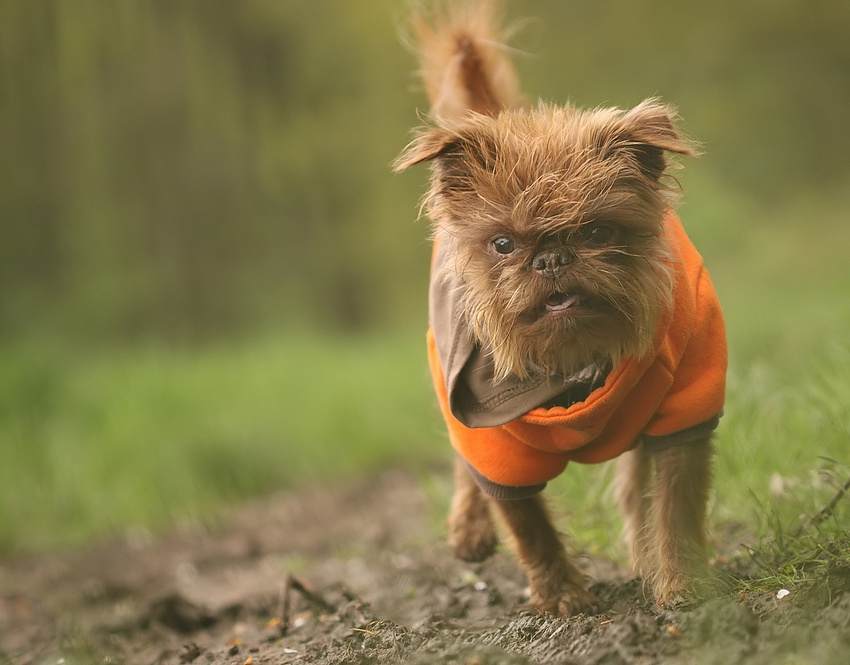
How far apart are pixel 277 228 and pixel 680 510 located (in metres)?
14.5

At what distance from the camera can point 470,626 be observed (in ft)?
10.4

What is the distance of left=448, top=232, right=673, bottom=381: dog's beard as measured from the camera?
282 centimetres

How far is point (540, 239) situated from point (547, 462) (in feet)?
2.69

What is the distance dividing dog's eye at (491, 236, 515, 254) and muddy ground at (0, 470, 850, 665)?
3.62 feet

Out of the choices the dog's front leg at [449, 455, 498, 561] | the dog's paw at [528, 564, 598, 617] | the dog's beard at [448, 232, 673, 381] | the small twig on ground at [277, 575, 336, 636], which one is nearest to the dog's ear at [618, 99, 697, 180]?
the dog's beard at [448, 232, 673, 381]

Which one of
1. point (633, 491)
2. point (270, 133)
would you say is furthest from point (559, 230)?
point (270, 133)

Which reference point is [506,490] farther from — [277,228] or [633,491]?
[277,228]

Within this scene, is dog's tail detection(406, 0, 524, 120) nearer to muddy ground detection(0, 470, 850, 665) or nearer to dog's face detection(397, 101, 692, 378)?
dog's face detection(397, 101, 692, 378)

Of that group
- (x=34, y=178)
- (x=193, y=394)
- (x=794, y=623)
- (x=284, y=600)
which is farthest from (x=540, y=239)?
(x=34, y=178)

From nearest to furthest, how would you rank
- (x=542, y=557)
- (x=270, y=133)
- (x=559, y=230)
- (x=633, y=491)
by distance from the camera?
(x=559, y=230), (x=542, y=557), (x=633, y=491), (x=270, y=133)

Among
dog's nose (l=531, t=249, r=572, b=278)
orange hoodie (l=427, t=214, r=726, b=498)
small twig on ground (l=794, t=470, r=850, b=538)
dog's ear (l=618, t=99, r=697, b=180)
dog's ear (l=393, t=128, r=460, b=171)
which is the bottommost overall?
small twig on ground (l=794, t=470, r=850, b=538)

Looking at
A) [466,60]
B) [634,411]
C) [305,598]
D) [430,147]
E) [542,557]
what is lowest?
[305,598]

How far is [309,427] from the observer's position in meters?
7.64

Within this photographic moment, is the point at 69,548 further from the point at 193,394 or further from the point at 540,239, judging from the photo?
the point at 540,239
